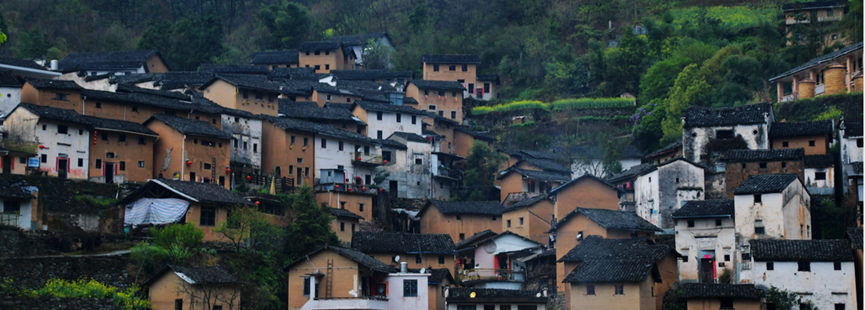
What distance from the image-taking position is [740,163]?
161 feet

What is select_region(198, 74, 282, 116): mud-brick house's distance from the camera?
58.2m

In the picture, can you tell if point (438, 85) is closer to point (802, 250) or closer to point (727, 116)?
point (727, 116)

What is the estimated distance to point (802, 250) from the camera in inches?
1583

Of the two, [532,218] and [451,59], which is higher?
[451,59]

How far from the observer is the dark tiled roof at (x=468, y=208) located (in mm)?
53250

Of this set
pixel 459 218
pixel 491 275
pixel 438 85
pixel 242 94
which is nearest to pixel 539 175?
pixel 459 218

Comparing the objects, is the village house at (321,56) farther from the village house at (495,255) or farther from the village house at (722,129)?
the village house at (722,129)

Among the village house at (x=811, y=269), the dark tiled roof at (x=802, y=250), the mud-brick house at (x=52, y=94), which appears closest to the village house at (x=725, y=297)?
the village house at (x=811, y=269)

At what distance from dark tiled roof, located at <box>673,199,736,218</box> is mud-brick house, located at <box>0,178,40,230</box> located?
25465 millimetres

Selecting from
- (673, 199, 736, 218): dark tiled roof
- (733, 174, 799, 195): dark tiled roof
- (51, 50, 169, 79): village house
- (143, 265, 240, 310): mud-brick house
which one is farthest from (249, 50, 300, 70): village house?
(143, 265, 240, 310): mud-brick house

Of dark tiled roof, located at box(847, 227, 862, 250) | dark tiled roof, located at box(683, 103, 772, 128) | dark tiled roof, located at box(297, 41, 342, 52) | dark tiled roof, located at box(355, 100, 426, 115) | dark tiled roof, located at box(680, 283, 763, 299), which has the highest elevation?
dark tiled roof, located at box(297, 41, 342, 52)

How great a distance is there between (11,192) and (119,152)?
31.4ft

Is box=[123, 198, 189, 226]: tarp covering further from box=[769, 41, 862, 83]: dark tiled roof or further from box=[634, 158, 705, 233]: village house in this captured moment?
box=[769, 41, 862, 83]: dark tiled roof

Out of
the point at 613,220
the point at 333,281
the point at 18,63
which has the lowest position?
the point at 333,281
